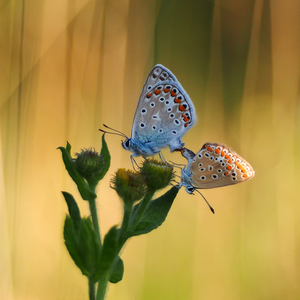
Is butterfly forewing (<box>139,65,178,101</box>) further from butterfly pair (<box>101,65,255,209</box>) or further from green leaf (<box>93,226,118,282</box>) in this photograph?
green leaf (<box>93,226,118,282</box>)

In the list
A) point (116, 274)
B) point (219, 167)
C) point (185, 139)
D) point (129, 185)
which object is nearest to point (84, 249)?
point (116, 274)

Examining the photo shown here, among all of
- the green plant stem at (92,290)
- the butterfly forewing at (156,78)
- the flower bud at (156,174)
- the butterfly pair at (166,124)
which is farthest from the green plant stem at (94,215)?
the butterfly forewing at (156,78)

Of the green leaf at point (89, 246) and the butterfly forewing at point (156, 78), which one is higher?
the butterfly forewing at point (156, 78)

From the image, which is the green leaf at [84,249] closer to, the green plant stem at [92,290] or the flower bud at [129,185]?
the green plant stem at [92,290]

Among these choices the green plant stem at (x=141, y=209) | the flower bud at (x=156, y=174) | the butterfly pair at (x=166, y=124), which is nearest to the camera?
the green plant stem at (x=141, y=209)

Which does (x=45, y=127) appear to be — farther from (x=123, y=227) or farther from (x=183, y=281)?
(x=183, y=281)

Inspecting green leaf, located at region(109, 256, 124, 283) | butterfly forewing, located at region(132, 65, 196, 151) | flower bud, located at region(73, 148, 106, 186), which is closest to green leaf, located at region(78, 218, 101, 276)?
green leaf, located at region(109, 256, 124, 283)

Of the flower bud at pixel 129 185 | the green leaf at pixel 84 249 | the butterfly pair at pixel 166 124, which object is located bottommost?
the green leaf at pixel 84 249
